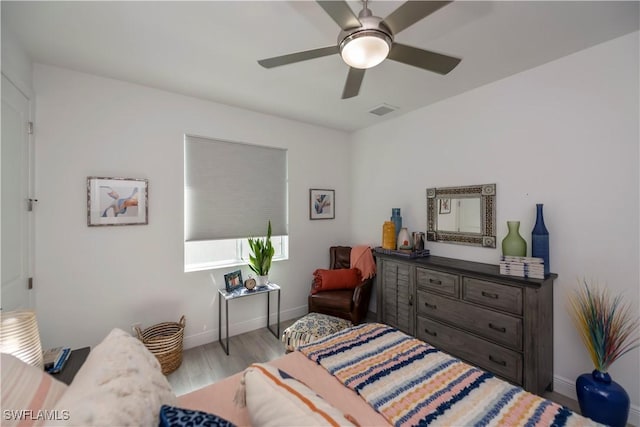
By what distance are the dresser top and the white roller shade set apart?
5.13 ft

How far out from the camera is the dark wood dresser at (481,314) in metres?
2.02

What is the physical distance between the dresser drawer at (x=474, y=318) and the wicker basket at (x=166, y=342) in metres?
2.42

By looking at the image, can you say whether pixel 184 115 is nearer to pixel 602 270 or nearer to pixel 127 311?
pixel 127 311

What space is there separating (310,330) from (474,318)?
1459 mm

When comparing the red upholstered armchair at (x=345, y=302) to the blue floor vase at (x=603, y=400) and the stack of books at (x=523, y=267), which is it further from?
the blue floor vase at (x=603, y=400)

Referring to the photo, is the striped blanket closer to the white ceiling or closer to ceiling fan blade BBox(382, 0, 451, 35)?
ceiling fan blade BBox(382, 0, 451, 35)

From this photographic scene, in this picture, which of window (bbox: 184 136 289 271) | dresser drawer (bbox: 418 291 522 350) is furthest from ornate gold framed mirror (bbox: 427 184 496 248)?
window (bbox: 184 136 289 271)

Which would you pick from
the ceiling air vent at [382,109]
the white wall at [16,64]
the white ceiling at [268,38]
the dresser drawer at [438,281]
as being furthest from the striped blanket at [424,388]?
the white wall at [16,64]

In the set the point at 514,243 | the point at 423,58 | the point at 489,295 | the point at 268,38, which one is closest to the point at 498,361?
the point at 489,295

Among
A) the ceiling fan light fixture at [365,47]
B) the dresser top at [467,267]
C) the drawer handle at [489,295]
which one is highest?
the ceiling fan light fixture at [365,47]

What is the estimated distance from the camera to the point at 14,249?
6.13 feet

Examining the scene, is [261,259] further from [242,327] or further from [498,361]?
[498,361]

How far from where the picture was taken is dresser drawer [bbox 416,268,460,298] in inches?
96.4

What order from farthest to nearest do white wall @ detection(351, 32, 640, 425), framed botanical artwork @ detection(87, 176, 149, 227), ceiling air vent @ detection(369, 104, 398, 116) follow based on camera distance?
ceiling air vent @ detection(369, 104, 398, 116) < framed botanical artwork @ detection(87, 176, 149, 227) < white wall @ detection(351, 32, 640, 425)
